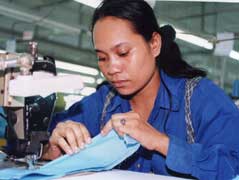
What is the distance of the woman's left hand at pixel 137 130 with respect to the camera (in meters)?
1.00

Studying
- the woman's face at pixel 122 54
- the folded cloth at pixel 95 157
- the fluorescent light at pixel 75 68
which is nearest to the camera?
the folded cloth at pixel 95 157

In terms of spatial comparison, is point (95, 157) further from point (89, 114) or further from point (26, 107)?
point (89, 114)

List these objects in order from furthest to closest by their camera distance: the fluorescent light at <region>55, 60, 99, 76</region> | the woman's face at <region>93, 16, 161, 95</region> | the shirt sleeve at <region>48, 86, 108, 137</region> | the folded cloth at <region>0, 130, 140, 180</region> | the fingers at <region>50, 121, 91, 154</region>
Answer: the fluorescent light at <region>55, 60, 99, 76</region> → the shirt sleeve at <region>48, 86, 108, 137</region> → the woman's face at <region>93, 16, 161, 95</region> → the fingers at <region>50, 121, 91, 154</region> → the folded cloth at <region>0, 130, 140, 180</region>

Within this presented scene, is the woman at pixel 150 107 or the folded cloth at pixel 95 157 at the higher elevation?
the woman at pixel 150 107

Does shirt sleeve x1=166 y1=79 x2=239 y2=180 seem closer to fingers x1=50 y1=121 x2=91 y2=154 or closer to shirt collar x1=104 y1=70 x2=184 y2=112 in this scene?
shirt collar x1=104 y1=70 x2=184 y2=112

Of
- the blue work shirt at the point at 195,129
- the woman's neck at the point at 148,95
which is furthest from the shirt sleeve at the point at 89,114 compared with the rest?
the woman's neck at the point at 148,95

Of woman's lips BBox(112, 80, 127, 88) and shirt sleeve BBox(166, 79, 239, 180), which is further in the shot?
woman's lips BBox(112, 80, 127, 88)

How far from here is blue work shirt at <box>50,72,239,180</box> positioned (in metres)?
1.04

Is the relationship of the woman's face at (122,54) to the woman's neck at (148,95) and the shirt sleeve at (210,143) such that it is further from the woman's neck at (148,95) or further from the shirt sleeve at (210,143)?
the shirt sleeve at (210,143)

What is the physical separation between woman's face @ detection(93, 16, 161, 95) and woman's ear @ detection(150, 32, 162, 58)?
28mm

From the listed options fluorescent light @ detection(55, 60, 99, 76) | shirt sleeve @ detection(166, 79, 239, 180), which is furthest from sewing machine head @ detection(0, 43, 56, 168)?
fluorescent light @ detection(55, 60, 99, 76)

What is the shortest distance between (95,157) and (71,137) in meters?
0.10

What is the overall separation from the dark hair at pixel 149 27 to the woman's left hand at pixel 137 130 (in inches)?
14.4

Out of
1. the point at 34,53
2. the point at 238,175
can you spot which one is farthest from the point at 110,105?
the point at 238,175
